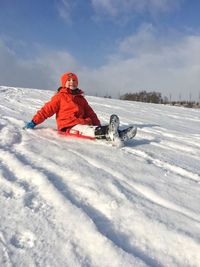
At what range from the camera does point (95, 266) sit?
1719 mm

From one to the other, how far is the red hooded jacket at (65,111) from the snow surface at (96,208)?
112 centimetres

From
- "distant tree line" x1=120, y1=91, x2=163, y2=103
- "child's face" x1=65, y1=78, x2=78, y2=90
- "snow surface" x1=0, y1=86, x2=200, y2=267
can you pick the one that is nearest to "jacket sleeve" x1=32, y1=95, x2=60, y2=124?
"child's face" x1=65, y1=78, x2=78, y2=90

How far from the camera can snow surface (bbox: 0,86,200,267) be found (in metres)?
1.81

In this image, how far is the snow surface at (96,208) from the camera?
5.95 feet

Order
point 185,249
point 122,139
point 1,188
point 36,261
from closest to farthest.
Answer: point 36,261
point 185,249
point 1,188
point 122,139

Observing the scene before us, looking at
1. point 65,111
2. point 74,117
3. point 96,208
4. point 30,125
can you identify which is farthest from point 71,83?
point 96,208

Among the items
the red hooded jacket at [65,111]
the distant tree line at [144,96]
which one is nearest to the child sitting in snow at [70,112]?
the red hooded jacket at [65,111]

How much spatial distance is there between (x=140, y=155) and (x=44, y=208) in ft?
6.21

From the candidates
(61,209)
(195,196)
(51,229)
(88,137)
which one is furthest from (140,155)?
(51,229)

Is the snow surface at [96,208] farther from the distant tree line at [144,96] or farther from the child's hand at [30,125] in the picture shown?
the distant tree line at [144,96]

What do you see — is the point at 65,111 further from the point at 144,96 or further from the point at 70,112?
the point at 144,96

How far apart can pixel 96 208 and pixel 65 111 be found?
9.80 ft

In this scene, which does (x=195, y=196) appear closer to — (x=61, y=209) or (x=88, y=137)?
(x=61, y=209)

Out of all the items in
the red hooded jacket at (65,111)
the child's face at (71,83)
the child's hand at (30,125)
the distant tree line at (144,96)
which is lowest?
the distant tree line at (144,96)
